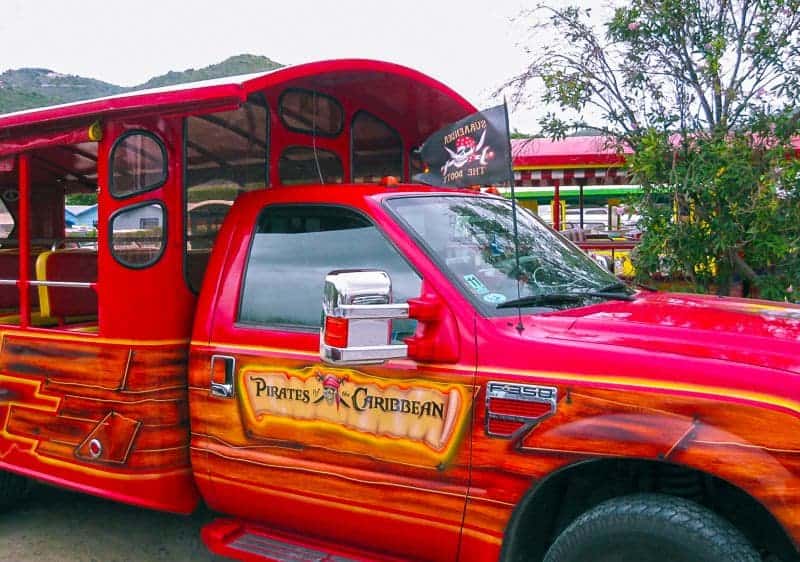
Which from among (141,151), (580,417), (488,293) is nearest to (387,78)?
(141,151)

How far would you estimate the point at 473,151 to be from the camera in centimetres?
339

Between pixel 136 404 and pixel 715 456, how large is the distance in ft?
8.65

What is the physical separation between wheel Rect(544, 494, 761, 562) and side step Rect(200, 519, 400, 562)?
0.86m

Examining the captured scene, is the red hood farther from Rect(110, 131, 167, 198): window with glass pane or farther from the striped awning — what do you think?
the striped awning

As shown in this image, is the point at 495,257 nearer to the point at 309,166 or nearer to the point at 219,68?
the point at 309,166

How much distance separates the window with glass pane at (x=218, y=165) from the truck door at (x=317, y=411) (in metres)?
0.54

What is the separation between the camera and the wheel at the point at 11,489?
469 cm

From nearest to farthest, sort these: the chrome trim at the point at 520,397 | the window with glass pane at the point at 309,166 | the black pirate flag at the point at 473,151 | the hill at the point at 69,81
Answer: the chrome trim at the point at 520,397 → the black pirate flag at the point at 473,151 → the window with glass pane at the point at 309,166 → the hill at the point at 69,81

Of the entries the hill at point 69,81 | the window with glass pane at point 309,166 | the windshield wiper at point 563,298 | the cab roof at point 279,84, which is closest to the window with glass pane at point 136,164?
the cab roof at point 279,84

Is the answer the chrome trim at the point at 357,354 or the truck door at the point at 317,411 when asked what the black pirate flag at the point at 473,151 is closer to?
the truck door at the point at 317,411

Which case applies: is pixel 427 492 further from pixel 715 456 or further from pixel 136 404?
pixel 136 404

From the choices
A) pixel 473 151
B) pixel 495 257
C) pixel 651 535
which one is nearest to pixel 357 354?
pixel 495 257

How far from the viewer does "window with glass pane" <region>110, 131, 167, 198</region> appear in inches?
155

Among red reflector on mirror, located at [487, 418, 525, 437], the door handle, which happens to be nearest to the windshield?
red reflector on mirror, located at [487, 418, 525, 437]
